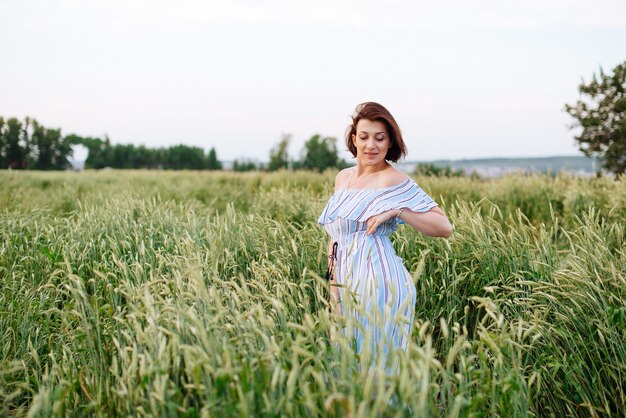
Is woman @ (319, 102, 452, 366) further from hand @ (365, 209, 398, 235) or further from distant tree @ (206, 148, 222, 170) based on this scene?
distant tree @ (206, 148, 222, 170)

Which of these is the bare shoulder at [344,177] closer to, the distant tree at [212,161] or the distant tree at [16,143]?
the distant tree at [16,143]

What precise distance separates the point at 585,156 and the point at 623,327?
17.7 meters

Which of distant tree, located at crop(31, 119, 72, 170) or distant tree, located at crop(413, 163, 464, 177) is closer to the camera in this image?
distant tree, located at crop(413, 163, 464, 177)

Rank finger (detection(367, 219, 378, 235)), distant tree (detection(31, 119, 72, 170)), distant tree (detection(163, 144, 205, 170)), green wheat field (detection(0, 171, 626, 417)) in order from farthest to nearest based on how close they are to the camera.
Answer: distant tree (detection(163, 144, 205, 170))
distant tree (detection(31, 119, 72, 170))
finger (detection(367, 219, 378, 235))
green wheat field (detection(0, 171, 626, 417))

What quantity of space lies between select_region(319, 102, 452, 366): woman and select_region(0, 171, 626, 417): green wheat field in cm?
18

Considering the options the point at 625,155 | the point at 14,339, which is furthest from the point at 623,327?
the point at 625,155

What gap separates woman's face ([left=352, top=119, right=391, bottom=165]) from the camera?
8.82 ft

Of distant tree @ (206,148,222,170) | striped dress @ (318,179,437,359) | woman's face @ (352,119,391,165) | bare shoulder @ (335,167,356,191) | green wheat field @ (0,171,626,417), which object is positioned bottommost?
green wheat field @ (0,171,626,417)

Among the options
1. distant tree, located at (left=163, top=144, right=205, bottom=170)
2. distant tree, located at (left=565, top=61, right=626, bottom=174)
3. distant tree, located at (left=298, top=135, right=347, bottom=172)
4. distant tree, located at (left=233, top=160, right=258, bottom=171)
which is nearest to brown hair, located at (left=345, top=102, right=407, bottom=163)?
distant tree, located at (left=565, top=61, right=626, bottom=174)

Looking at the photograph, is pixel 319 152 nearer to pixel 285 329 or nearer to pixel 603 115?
pixel 603 115

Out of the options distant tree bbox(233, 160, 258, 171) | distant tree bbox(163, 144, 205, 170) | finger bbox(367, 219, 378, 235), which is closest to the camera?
finger bbox(367, 219, 378, 235)

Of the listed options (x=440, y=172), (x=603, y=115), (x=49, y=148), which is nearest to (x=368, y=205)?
(x=440, y=172)

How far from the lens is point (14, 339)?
297 cm

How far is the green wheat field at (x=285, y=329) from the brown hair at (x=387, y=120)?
0.68 meters
